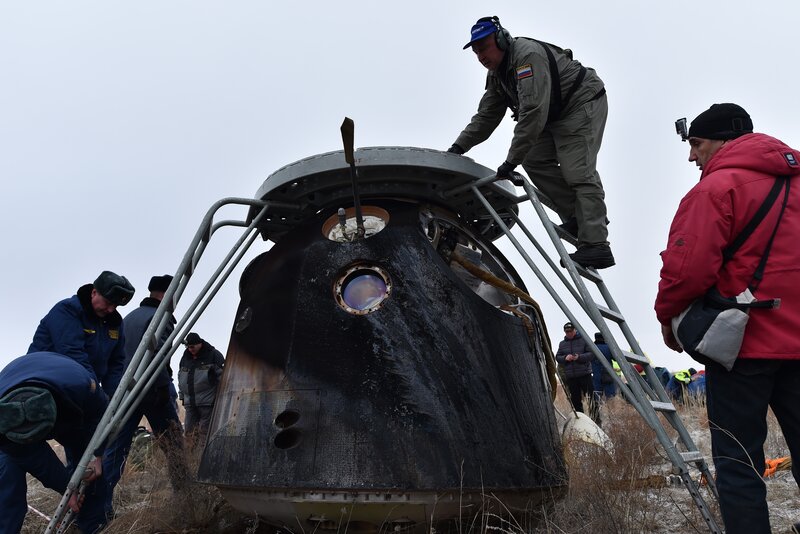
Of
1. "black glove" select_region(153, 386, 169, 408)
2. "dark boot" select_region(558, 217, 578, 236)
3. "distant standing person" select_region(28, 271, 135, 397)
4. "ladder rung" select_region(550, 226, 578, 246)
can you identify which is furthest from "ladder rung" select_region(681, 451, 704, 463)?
"black glove" select_region(153, 386, 169, 408)

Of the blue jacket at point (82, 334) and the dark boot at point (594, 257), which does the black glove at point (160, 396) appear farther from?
the dark boot at point (594, 257)

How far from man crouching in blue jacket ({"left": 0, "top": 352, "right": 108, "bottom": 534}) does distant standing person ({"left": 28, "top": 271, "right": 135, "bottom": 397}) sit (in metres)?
0.58

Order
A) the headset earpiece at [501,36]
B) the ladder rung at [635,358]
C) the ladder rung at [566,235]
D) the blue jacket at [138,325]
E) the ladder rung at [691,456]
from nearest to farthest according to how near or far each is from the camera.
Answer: the ladder rung at [691,456]
the ladder rung at [635,358]
the headset earpiece at [501,36]
the ladder rung at [566,235]
the blue jacket at [138,325]

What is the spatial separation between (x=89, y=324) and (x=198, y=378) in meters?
3.21

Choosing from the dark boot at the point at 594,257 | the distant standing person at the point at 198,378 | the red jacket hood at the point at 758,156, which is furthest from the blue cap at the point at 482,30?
the distant standing person at the point at 198,378

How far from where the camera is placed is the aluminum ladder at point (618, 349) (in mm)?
3178

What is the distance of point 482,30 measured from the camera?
13.8 ft

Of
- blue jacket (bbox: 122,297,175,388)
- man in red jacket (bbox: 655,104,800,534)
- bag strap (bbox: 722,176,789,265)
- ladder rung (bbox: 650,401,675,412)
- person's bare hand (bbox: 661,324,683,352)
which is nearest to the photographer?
man in red jacket (bbox: 655,104,800,534)

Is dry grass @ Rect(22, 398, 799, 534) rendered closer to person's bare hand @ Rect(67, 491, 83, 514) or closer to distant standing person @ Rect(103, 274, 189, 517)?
distant standing person @ Rect(103, 274, 189, 517)

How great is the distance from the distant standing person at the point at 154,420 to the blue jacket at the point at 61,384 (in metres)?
0.49

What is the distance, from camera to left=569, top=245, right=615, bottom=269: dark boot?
4.14 m

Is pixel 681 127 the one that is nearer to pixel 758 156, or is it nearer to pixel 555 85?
pixel 758 156

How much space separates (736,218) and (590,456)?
2303 mm

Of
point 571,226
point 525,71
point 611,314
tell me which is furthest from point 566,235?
point 525,71
